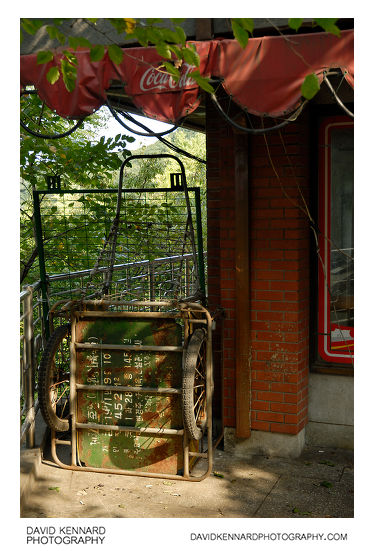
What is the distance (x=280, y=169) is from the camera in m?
5.47

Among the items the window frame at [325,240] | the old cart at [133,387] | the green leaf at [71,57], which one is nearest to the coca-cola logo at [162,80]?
the green leaf at [71,57]

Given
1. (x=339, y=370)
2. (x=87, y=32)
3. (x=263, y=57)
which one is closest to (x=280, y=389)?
(x=339, y=370)

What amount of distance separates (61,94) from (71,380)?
235 centimetres

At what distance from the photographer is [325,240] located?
5746mm

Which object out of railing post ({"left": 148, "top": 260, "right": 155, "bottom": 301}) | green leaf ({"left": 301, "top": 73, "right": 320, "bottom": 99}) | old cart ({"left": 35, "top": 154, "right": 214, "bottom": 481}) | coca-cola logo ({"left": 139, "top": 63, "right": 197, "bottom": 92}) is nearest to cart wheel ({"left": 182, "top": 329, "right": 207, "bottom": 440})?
old cart ({"left": 35, "top": 154, "right": 214, "bottom": 481})

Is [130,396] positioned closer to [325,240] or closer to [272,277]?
→ [272,277]

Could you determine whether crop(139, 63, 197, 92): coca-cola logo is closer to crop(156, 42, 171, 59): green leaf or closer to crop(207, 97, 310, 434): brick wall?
crop(156, 42, 171, 59): green leaf

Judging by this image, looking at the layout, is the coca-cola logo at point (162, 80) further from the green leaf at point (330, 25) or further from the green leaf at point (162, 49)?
the green leaf at point (330, 25)

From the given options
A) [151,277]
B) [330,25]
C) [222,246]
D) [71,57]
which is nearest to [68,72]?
[71,57]

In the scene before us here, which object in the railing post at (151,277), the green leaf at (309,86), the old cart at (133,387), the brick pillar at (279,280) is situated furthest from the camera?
the railing post at (151,277)

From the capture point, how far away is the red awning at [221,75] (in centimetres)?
406

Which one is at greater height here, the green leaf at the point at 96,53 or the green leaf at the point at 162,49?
the green leaf at the point at 162,49

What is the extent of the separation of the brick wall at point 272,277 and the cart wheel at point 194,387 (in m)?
0.43

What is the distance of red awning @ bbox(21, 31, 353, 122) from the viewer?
13.3 ft
